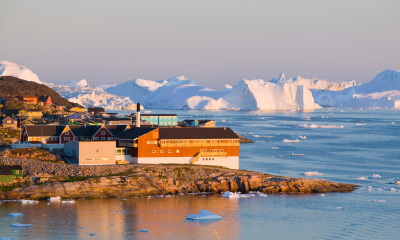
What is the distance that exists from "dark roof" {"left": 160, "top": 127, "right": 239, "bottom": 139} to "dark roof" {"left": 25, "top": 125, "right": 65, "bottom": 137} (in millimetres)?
8292

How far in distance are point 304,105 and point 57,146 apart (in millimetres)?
159601

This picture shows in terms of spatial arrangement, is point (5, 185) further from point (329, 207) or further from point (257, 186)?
point (329, 207)

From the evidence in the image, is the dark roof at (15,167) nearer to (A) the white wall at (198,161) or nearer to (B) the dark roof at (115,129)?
(A) the white wall at (198,161)

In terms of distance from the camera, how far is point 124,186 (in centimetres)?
3139

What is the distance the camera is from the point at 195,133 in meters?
37.7

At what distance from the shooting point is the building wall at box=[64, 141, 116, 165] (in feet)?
112

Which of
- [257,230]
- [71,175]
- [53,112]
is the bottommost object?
[257,230]

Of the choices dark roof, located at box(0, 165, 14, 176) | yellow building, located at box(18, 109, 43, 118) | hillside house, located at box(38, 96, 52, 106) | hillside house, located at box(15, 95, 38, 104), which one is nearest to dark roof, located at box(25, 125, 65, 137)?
dark roof, located at box(0, 165, 14, 176)

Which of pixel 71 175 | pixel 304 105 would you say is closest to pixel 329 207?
pixel 71 175

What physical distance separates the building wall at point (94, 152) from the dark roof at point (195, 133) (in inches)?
150

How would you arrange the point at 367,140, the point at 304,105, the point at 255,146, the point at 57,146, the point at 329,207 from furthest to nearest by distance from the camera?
the point at 304,105 < the point at 367,140 < the point at 255,146 < the point at 57,146 < the point at 329,207

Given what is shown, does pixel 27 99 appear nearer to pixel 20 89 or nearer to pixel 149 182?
pixel 20 89

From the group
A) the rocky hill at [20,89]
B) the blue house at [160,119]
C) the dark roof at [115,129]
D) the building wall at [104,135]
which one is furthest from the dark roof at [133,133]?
the rocky hill at [20,89]

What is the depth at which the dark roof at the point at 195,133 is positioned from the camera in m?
36.9
